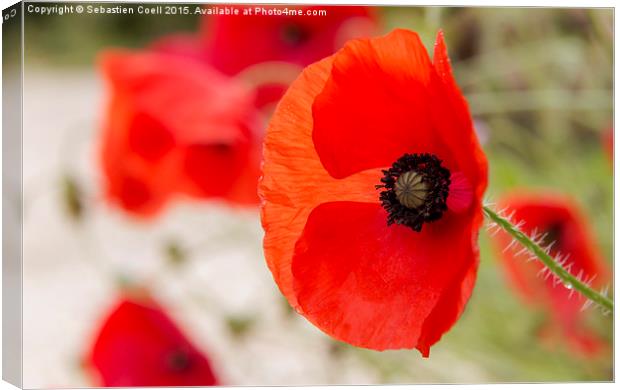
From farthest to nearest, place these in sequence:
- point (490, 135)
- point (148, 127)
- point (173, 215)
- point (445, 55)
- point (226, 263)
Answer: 1. point (226, 263)
2. point (173, 215)
3. point (490, 135)
4. point (148, 127)
5. point (445, 55)

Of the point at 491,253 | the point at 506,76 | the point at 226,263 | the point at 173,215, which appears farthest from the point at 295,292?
the point at 226,263

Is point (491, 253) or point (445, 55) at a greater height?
point (445, 55)

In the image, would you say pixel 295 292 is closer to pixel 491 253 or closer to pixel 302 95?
pixel 302 95

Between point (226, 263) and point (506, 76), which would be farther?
point (226, 263)

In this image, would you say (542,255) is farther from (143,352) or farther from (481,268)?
(481,268)

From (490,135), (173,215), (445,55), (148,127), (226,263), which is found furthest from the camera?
(226,263)

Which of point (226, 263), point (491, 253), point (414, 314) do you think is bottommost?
point (226, 263)

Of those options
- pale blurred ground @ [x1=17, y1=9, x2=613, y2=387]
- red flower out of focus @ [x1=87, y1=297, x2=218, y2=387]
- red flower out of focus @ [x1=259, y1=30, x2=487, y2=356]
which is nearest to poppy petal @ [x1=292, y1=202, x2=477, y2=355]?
red flower out of focus @ [x1=259, y1=30, x2=487, y2=356]
